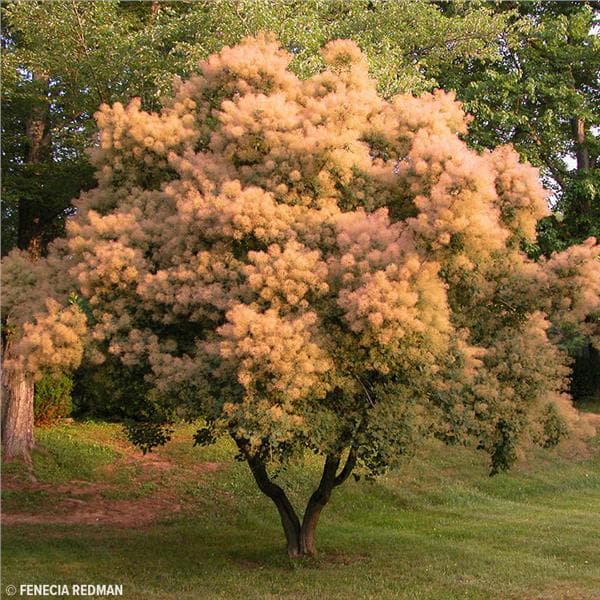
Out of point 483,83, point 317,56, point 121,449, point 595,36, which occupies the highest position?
point 595,36

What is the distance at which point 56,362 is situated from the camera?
7895 mm

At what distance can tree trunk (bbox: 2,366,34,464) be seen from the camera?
13961 mm

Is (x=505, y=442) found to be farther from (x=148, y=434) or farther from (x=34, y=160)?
(x=34, y=160)

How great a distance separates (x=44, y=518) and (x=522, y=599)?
7.11 m

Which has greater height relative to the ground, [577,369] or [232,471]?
[577,369]

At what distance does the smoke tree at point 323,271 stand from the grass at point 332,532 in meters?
1.66

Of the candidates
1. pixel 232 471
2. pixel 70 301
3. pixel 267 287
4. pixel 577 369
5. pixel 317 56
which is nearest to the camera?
pixel 267 287

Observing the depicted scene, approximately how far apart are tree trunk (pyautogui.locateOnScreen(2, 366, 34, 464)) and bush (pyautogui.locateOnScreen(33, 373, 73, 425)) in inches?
75.1

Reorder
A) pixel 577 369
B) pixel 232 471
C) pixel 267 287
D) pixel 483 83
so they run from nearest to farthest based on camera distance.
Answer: pixel 267 287
pixel 232 471
pixel 483 83
pixel 577 369

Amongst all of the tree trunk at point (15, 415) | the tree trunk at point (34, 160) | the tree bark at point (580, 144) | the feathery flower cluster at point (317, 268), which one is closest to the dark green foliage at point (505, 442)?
the feathery flower cluster at point (317, 268)

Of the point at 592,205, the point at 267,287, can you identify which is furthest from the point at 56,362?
the point at 592,205

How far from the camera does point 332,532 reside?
491 inches

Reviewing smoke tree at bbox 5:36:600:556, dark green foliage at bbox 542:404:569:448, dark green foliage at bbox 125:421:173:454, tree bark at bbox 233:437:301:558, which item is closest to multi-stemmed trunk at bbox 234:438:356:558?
tree bark at bbox 233:437:301:558

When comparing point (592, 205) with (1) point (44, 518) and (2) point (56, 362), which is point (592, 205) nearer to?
(1) point (44, 518)
